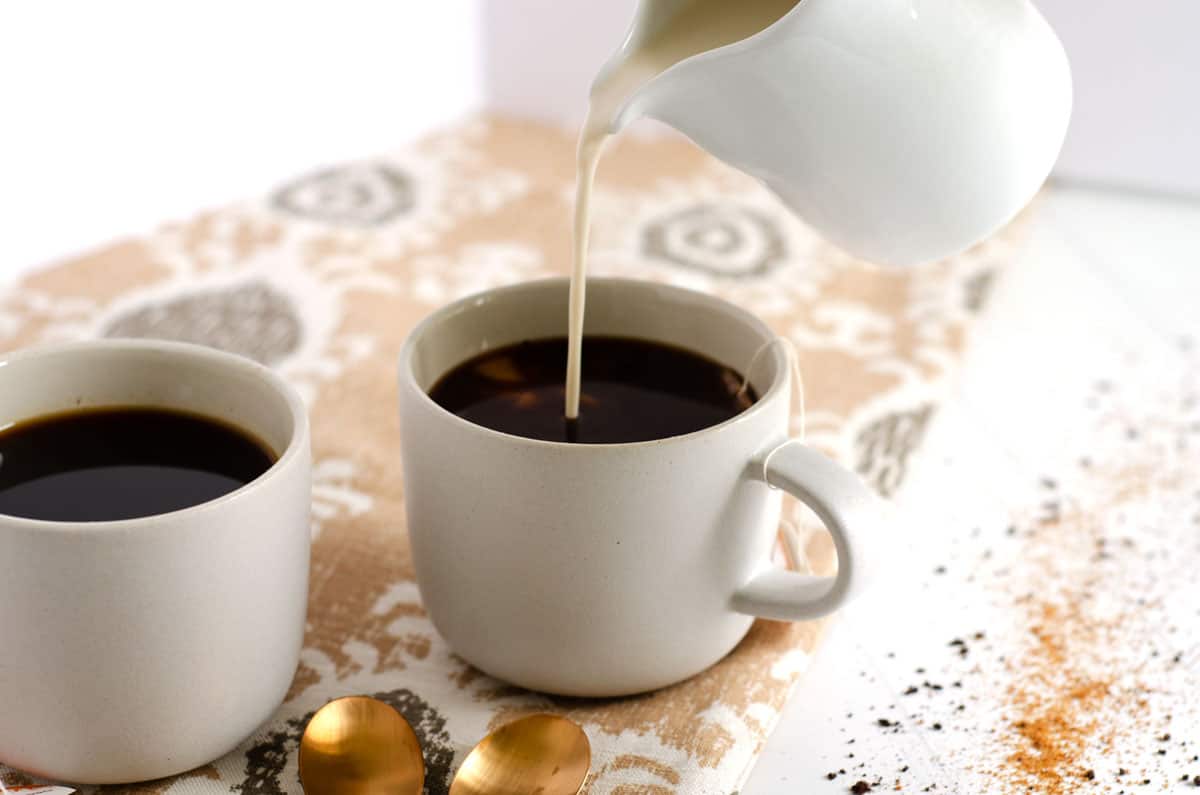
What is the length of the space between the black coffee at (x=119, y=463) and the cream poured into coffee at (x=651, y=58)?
0.57ft

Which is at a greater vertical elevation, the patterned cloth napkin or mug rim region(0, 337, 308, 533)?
mug rim region(0, 337, 308, 533)

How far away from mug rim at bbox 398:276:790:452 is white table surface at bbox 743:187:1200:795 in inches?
6.4

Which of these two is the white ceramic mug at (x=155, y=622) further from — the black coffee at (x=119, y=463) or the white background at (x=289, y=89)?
the white background at (x=289, y=89)

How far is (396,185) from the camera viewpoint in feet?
4.61

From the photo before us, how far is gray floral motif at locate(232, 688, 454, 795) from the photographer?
→ 56cm

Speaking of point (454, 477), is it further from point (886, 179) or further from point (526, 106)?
point (526, 106)

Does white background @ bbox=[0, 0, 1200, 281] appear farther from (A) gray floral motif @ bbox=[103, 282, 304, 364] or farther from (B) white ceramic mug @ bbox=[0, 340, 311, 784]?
(B) white ceramic mug @ bbox=[0, 340, 311, 784]

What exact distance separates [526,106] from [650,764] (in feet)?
4.47

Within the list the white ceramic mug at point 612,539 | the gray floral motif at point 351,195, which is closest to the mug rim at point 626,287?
the white ceramic mug at point 612,539

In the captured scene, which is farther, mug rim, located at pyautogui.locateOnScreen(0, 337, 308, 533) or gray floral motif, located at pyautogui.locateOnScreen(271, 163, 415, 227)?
gray floral motif, located at pyautogui.locateOnScreen(271, 163, 415, 227)

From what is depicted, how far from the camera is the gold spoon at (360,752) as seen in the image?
0.54 meters

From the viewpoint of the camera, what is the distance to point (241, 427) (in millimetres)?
607

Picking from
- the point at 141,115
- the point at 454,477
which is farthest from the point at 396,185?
the point at 454,477

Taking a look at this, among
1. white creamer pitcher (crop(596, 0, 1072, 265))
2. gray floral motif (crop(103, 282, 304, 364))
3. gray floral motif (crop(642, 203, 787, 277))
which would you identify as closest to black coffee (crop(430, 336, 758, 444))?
white creamer pitcher (crop(596, 0, 1072, 265))
